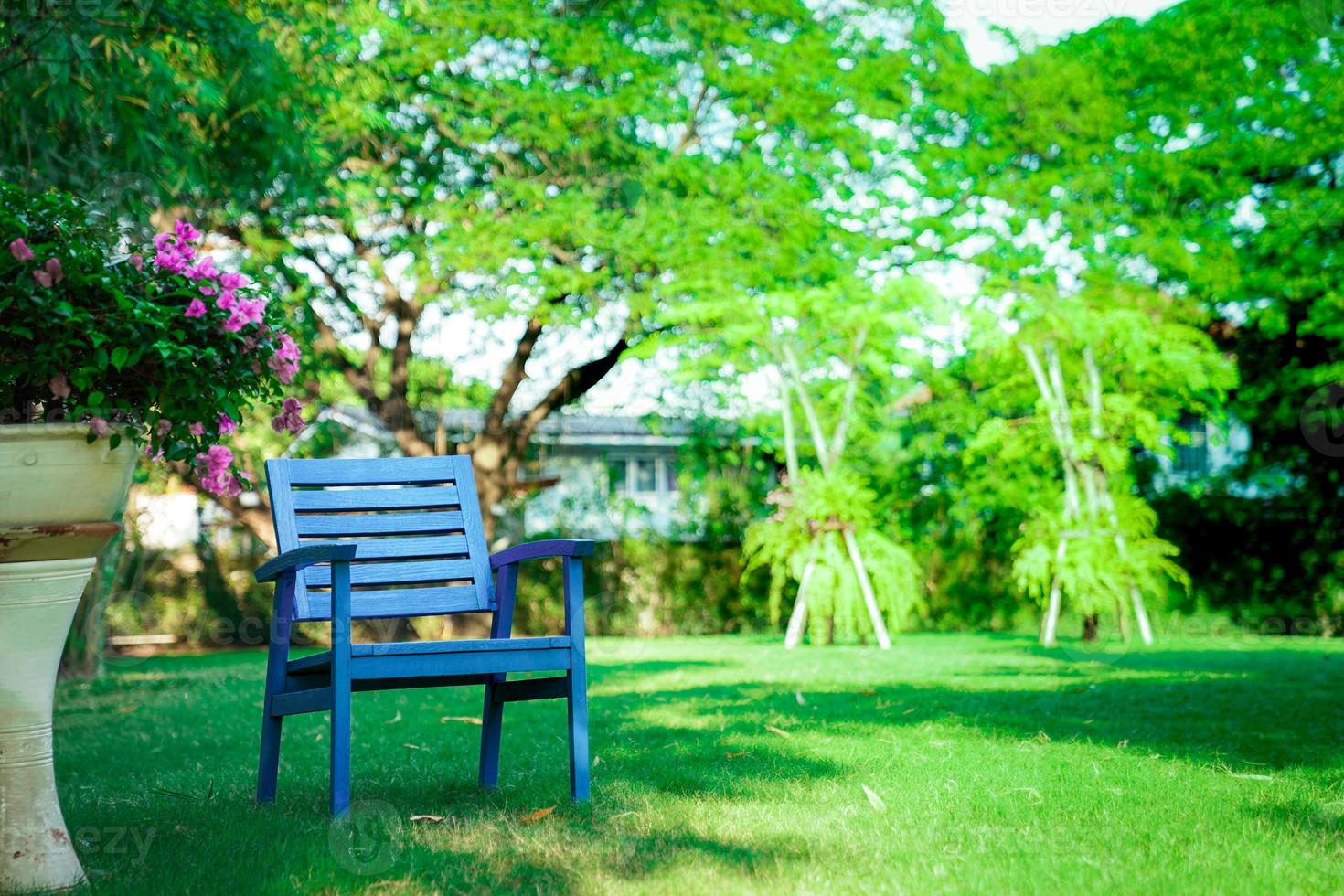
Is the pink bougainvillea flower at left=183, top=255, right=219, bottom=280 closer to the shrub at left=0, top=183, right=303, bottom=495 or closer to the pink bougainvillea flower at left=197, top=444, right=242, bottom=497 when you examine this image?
the shrub at left=0, top=183, right=303, bottom=495

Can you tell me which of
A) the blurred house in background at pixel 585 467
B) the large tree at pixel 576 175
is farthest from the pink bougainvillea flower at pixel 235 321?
the blurred house in background at pixel 585 467

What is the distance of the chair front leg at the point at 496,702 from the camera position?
11.9ft

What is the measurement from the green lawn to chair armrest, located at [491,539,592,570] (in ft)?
2.26

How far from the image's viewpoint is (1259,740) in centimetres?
440

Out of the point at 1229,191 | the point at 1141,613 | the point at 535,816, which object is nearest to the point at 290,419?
the point at 535,816

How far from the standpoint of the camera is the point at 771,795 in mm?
3359

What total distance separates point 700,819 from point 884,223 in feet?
40.5

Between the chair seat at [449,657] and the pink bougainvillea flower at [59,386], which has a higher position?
the pink bougainvillea flower at [59,386]

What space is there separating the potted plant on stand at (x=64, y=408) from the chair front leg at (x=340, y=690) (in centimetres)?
50

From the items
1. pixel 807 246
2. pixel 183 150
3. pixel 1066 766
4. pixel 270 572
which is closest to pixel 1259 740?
pixel 1066 766

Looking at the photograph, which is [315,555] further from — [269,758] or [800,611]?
[800,611]

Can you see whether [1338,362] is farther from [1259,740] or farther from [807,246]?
[1259,740]

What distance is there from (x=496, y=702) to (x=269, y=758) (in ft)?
2.19

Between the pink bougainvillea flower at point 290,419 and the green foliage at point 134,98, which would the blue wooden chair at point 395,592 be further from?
the green foliage at point 134,98
